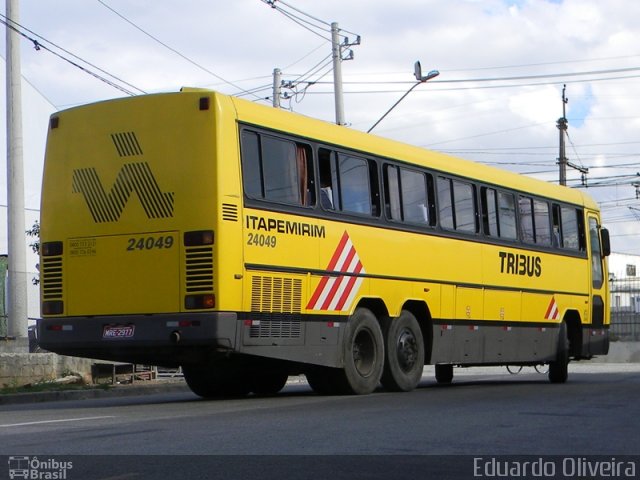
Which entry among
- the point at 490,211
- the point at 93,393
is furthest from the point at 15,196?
the point at 490,211

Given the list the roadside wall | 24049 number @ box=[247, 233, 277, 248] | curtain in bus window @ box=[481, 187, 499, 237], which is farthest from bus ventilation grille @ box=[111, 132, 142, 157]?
the roadside wall

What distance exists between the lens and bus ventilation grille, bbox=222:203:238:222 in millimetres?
13812

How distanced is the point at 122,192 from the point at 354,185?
3.32 metres

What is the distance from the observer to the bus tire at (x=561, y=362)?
22250mm

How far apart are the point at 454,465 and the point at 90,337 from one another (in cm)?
718

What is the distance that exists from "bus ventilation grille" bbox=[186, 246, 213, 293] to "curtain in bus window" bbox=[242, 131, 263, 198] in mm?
893

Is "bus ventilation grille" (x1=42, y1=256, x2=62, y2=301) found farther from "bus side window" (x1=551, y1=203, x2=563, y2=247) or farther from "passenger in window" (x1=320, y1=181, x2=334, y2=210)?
"bus side window" (x1=551, y1=203, x2=563, y2=247)

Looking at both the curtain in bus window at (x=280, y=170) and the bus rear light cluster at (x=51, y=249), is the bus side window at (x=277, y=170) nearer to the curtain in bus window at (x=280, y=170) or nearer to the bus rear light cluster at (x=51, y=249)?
the curtain in bus window at (x=280, y=170)

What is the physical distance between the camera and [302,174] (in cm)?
1527

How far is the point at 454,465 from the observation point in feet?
27.3

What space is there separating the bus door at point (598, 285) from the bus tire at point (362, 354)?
26.3 feet

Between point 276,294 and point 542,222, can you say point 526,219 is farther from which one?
point 276,294

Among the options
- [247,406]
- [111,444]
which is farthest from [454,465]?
[247,406]

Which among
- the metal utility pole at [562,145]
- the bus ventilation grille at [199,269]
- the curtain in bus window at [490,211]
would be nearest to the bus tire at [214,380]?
the bus ventilation grille at [199,269]
